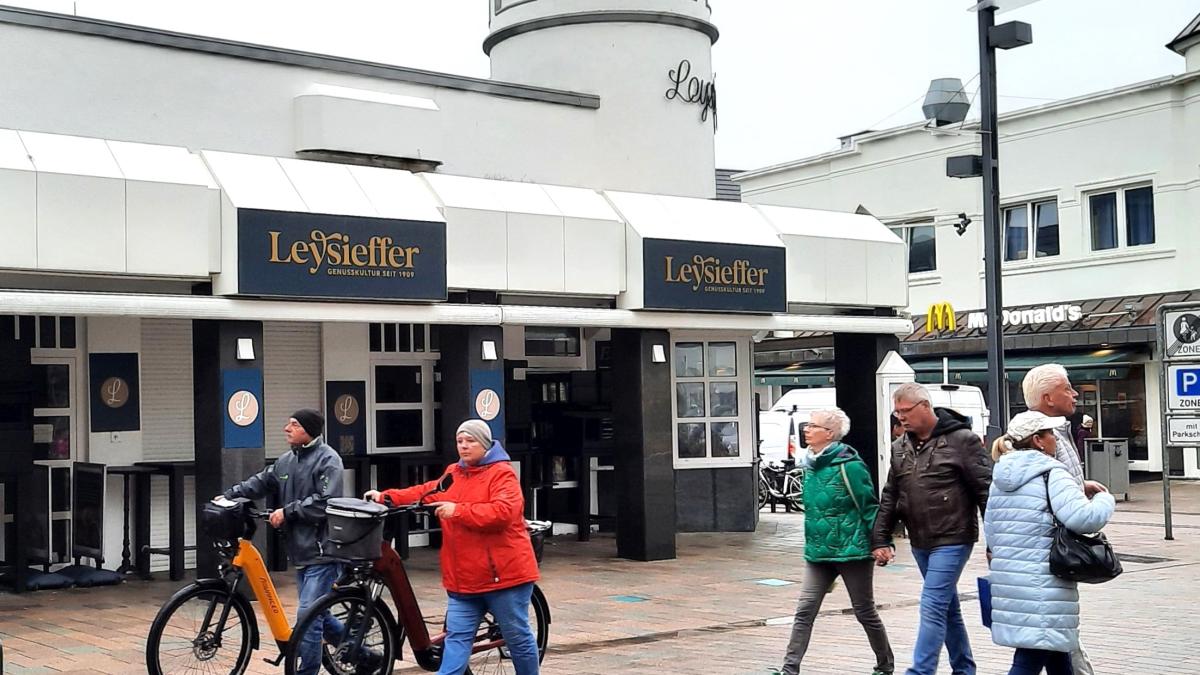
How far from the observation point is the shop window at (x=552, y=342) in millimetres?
18531

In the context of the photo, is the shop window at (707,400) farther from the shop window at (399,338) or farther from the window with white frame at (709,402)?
the shop window at (399,338)

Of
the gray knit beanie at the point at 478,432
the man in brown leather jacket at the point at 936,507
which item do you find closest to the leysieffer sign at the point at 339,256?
the gray knit beanie at the point at 478,432

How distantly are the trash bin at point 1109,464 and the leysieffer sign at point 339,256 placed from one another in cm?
1515

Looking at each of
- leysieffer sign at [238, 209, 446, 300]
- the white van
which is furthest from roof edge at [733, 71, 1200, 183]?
leysieffer sign at [238, 209, 446, 300]

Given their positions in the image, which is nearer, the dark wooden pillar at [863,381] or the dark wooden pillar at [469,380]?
the dark wooden pillar at [469,380]

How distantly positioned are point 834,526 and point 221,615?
143 inches

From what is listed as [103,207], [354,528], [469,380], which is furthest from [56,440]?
[354,528]

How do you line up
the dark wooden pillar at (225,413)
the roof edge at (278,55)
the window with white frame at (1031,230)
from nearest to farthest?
the dark wooden pillar at (225,413) < the roof edge at (278,55) < the window with white frame at (1031,230)

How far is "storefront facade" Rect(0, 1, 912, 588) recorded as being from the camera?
12719 millimetres

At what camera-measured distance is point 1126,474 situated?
84.1ft

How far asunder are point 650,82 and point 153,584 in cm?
804

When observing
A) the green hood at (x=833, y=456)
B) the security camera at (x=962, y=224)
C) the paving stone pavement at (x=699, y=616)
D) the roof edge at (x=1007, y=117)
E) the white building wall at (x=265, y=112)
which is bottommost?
the paving stone pavement at (x=699, y=616)

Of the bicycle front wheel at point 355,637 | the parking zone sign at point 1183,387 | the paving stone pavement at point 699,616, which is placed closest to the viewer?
the bicycle front wheel at point 355,637

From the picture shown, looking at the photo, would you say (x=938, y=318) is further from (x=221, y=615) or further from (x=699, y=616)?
(x=221, y=615)
